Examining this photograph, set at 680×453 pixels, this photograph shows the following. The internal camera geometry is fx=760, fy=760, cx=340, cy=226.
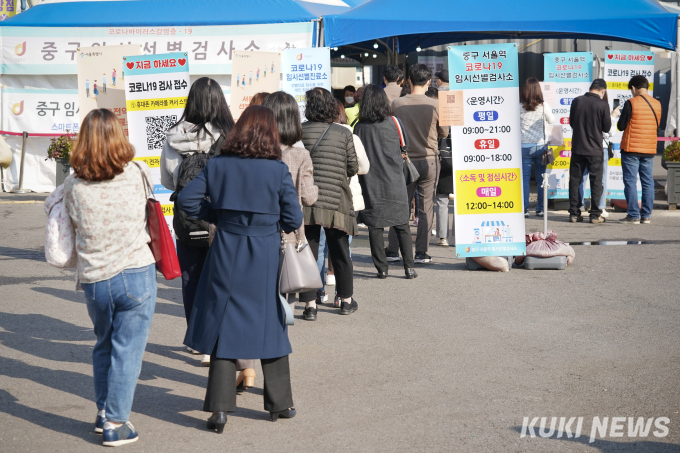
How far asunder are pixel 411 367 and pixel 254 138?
2114 millimetres

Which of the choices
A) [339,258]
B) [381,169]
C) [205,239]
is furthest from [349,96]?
[205,239]

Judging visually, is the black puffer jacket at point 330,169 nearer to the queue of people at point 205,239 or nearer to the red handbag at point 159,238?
the queue of people at point 205,239

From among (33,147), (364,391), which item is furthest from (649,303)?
(33,147)

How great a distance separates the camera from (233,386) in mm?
4195

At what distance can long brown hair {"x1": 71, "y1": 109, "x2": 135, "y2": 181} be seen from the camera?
12.4 ft

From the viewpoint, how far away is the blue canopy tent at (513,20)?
474 inches

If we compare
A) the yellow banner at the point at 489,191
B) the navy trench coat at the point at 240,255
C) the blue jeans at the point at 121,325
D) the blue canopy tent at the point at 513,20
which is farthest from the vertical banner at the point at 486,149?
the blue jeans at the point at 121,325

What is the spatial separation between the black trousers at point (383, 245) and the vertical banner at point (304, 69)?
3.01 m

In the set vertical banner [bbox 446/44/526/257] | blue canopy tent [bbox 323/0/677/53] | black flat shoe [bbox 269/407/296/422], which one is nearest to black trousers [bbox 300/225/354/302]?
vertical banner [bbox 446/44/526/257]

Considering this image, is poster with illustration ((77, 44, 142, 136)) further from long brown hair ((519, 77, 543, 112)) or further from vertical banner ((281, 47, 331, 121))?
long brown hair ((519, 77, 543, 112))

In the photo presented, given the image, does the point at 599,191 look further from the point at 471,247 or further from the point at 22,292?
the point at 22,292

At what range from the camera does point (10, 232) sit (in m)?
11.0

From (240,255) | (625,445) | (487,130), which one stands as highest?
(487,130)

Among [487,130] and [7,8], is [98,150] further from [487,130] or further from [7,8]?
[7,8]
